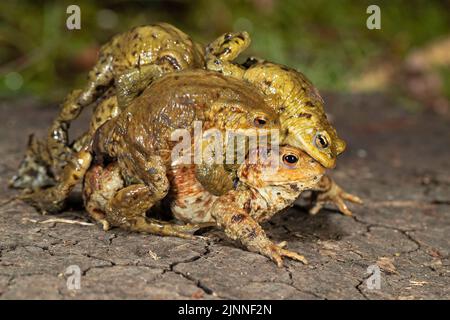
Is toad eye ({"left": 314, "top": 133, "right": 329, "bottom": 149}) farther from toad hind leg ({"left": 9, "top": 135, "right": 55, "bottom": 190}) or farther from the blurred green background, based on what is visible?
the blurred green background

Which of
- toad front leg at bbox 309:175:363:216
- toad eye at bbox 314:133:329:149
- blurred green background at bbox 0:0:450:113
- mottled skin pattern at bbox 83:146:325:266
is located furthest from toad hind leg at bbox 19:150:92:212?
blurred green background at bbox 0:0:450:113

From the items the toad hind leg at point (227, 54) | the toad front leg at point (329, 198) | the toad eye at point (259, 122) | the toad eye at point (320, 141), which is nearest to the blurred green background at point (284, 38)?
the toad front leg at point (329, 198)

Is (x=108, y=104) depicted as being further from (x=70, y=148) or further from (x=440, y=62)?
(x=440, y=62)

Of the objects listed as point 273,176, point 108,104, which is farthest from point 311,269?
point 108,104

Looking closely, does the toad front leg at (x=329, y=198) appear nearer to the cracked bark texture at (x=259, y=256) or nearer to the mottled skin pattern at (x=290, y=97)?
the cracked bark texture at (x=259, y=256)
